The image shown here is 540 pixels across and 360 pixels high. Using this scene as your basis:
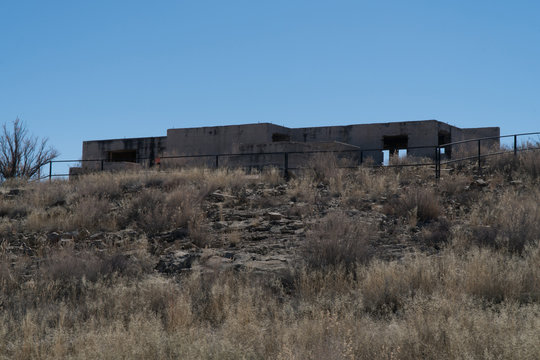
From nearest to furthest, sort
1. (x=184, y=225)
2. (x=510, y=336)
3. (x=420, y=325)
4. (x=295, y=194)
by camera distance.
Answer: (x=510, y=336)
(x=420, y=325)
(x=184, y=225)
(x=295, y=194)

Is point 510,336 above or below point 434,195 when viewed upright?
below

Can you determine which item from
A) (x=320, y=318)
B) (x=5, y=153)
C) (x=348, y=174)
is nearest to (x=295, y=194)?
(x=348, y=174)

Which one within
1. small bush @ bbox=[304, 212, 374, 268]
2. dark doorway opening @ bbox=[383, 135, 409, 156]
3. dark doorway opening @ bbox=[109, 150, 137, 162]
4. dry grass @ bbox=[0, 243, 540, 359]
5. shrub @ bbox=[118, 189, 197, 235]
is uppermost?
dark doorway opening @ bbox=[383, 135, 409, 156]

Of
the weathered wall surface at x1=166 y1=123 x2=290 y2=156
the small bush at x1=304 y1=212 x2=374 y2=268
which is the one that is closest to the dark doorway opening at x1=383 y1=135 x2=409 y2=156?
the weathered wall surface at x1=166 y1=123 x2=290 y2=156

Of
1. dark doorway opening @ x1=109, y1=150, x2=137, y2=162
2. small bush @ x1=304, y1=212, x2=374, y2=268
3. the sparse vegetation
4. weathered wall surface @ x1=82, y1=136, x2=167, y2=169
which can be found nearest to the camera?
the sparse vegetation

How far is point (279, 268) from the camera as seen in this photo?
1005cm

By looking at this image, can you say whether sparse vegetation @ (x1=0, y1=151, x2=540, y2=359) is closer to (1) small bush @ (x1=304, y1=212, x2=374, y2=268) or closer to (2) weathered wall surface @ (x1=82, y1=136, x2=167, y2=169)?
(1) small bush @ (x1=304, y1=212, x2=374, y2=268)

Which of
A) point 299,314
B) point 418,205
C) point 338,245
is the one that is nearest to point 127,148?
point 418,205

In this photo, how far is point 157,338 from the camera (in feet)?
20.7

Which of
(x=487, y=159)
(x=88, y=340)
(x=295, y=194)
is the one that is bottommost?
(x=88, y=340)

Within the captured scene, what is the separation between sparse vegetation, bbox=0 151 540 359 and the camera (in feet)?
20.1

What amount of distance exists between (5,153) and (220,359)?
36564mm

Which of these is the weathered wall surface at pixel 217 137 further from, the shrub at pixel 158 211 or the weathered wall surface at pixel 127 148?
the shrub at pixel 158 211

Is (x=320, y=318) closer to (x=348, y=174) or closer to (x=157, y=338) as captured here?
(x=157, y=338)
